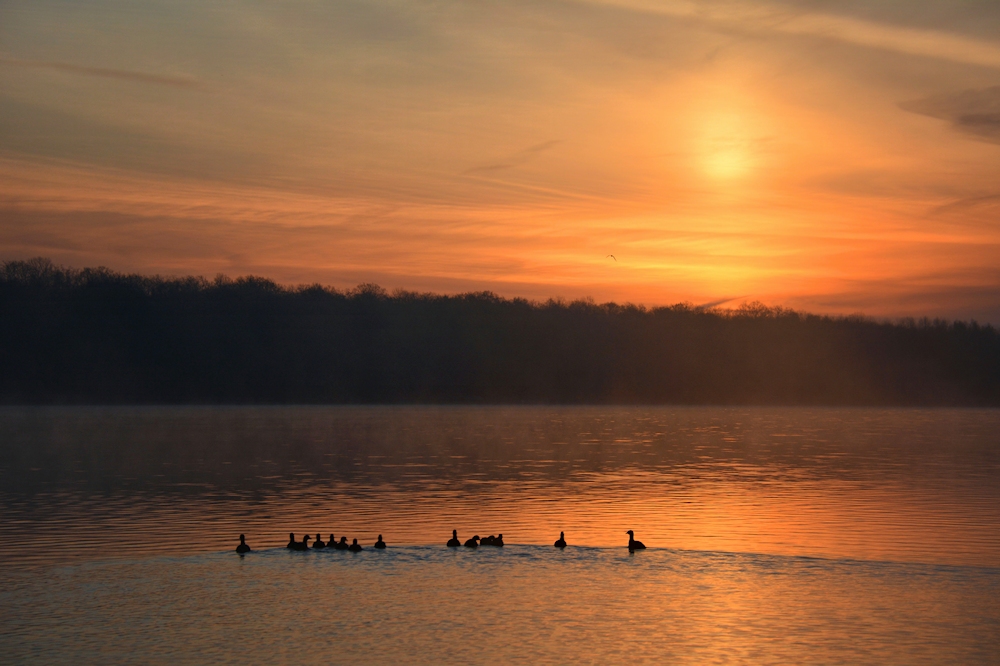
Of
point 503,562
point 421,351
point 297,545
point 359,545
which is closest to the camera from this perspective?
point 503,562

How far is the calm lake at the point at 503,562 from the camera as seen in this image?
15031 mm

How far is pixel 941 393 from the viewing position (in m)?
171

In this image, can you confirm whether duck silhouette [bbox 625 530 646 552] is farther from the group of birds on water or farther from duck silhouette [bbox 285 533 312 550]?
duck silhouette [bbox 285 533 312 550]

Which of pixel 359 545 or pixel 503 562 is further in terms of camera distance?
pixel 359 545

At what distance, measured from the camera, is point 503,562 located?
20984 mm

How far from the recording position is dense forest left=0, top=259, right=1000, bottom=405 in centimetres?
13612

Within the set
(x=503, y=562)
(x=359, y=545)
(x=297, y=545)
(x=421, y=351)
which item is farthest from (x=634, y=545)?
(x=421, y=351)

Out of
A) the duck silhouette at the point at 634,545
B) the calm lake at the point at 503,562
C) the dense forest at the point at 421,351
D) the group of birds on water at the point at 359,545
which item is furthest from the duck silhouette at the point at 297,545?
the dense forest at the point at 421,351

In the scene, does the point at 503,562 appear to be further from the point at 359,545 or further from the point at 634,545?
the point at 359,545

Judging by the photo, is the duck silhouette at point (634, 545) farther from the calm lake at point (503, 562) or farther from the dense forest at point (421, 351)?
the dense forest at point (421, 351)

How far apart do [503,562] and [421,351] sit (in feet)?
457

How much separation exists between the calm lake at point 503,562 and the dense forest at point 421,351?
93.6m

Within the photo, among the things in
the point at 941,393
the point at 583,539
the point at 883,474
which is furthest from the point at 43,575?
the point at 941,393

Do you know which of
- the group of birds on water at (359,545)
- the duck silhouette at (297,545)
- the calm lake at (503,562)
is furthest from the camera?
the duck silhouette at (297,545)
